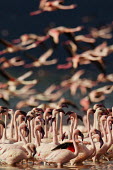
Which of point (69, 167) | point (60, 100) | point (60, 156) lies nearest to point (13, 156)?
point (60, 156)

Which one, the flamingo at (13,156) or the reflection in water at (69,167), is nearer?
the reflection in water at (69,167)

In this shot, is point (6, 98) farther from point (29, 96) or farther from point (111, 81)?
point (111, 81)

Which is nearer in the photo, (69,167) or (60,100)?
(69,167)

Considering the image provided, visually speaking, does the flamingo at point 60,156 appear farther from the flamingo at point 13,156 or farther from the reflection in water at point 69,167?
the flamingo at point 13,156

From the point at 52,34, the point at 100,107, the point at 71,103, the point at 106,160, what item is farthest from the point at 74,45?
the point at 106,160

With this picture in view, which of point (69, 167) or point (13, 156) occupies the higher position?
point (13, 156)

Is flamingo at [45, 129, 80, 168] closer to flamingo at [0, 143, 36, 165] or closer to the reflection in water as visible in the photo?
the reflection in water

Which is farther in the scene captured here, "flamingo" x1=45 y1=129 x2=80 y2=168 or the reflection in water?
"flamingo" x1=45 y1=129 x2=80 y2=168

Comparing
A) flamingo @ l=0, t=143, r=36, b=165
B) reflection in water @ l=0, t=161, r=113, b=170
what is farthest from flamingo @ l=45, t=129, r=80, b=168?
flamingo @ l=0, t=143, r=36, b=165

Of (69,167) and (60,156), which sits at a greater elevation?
(60,156)

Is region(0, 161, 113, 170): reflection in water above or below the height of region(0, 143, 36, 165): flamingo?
below

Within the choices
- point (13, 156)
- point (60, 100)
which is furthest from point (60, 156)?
point (60, 100)

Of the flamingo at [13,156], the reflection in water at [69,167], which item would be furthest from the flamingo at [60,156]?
the flamingo at [13,156]

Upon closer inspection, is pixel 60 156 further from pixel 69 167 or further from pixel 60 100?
pixel 60 100
